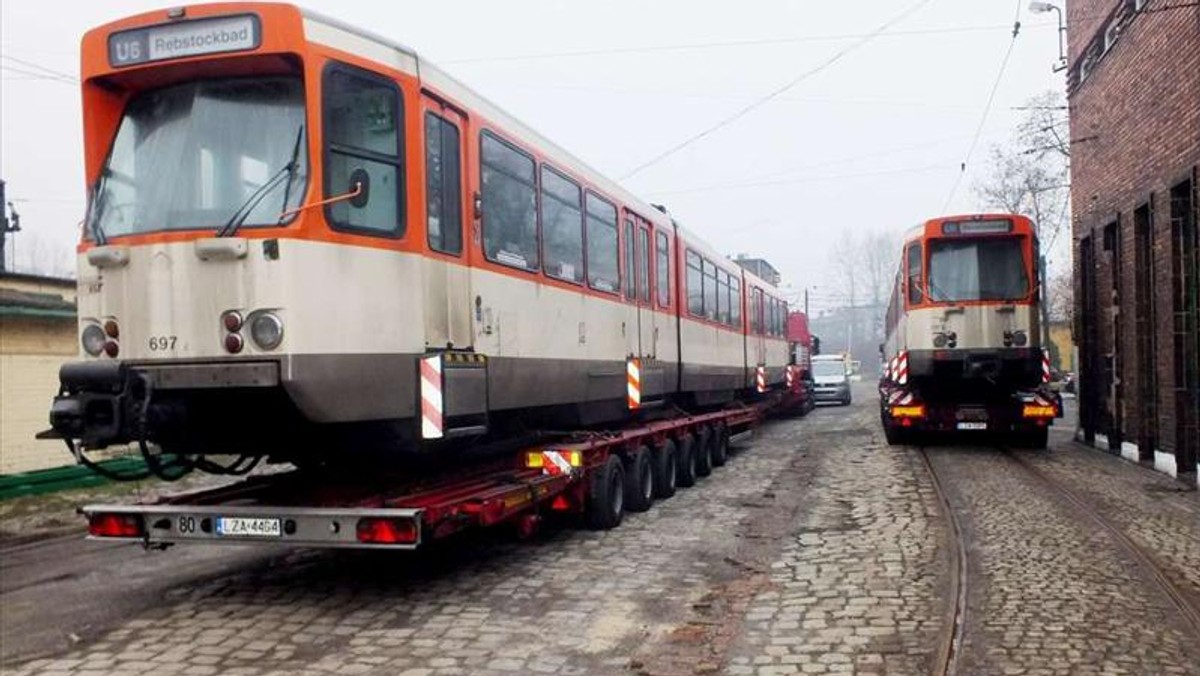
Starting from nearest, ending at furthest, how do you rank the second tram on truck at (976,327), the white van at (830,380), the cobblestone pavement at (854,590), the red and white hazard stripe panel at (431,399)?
the cobblestone pavement at (854,590) → the red and white hazard stripe panel at (431,399) → the second tram on truck at (976,327) → the white van at (830,380)

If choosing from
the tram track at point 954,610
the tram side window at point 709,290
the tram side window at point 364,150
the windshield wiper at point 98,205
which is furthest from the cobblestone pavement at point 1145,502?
the windshield wiper at point 98,205

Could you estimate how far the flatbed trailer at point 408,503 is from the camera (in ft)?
19.7

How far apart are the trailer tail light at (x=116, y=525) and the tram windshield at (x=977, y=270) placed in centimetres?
1270

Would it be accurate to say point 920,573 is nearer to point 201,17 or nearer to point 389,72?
point 389,72

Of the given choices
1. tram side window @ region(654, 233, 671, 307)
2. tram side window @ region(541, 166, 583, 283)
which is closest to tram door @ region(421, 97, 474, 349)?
tram side window @ region(541, 166, 583, 283)

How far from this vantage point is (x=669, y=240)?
1305 cm

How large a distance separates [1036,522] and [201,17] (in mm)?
8066

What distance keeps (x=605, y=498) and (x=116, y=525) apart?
4.27 meters

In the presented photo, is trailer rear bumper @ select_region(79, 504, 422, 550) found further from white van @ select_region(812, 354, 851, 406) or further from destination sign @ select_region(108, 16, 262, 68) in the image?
white van @ select_region(812, 354, 851, 406)

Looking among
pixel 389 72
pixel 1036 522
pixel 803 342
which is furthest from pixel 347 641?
pixel 803 342

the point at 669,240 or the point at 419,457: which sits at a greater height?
the point at 669,240

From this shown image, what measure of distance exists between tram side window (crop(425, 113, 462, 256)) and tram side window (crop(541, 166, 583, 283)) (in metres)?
1.65

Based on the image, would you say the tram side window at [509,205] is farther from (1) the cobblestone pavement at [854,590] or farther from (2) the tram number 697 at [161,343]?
(1) the cobblestone pavement at [854,590]

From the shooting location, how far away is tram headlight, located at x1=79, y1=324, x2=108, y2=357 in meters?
5.95
